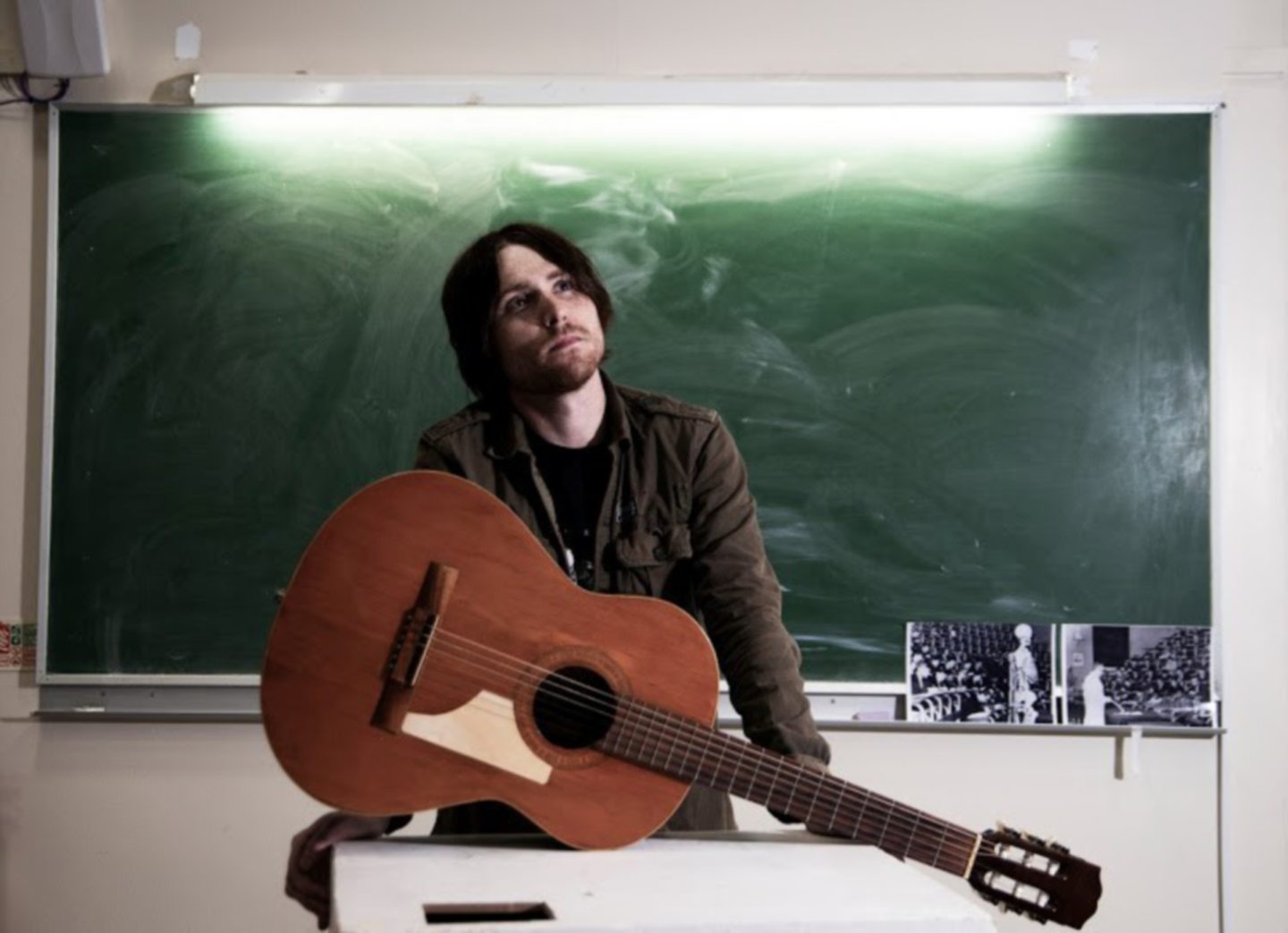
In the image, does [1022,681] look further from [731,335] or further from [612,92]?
[612,92]

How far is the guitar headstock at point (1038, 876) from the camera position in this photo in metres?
1.88

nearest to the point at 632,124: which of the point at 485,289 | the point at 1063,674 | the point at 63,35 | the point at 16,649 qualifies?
the point at 63,35

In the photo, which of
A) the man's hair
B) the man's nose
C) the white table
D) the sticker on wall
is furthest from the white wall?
the white table

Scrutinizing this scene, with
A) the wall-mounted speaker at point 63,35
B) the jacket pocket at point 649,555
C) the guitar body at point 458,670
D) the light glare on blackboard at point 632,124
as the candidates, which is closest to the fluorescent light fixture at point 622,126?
the light glare on blackboard at point 632,124

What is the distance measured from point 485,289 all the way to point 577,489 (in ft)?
1.11

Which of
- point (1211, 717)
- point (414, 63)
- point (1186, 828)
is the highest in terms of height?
point (414, 63)

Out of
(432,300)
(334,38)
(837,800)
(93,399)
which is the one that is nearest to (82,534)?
(93,399)

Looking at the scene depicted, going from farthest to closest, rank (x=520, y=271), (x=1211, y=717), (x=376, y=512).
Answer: (x=1211, y=717)
(x=520, y=271)
(x=376, y=512)

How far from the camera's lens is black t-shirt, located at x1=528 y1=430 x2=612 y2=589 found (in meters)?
2.17

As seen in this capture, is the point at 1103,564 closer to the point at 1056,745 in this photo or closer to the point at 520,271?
the point at 1056,745

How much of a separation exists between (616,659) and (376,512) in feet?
1.10

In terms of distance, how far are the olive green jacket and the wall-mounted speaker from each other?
1822 mm

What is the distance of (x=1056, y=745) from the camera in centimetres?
359

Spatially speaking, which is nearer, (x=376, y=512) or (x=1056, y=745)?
(x=376, y=512)
